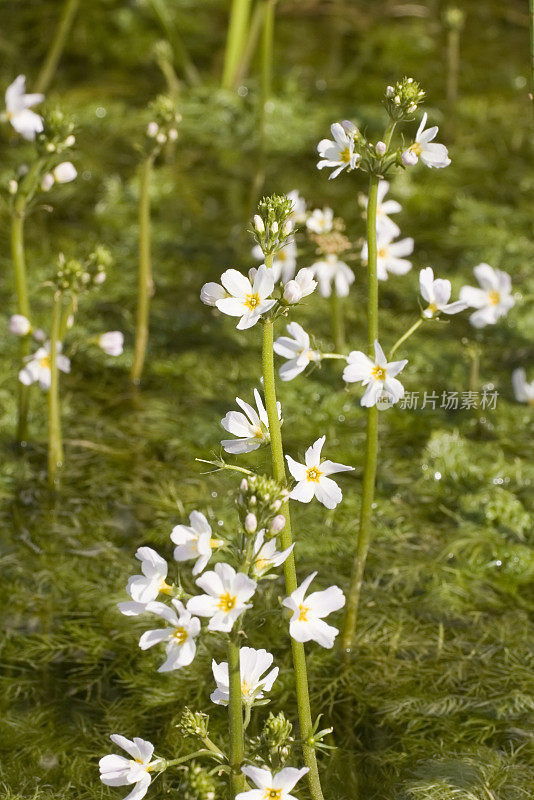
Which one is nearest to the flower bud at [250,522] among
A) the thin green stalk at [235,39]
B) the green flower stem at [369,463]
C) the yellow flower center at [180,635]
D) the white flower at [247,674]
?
the yellow flower center at [180,635]

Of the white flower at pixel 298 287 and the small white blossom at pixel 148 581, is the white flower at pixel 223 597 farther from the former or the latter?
the white flower at pixel 298 287

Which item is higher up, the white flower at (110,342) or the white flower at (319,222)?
the white flower at (319,222)

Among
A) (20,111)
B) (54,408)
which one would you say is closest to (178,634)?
(54,408)

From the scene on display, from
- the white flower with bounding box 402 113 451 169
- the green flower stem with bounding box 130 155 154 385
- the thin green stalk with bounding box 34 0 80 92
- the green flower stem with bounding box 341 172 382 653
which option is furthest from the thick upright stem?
the thin green stalk with bounding box 34 0 80 92

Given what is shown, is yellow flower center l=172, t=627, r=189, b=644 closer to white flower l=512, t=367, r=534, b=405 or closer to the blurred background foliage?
the blurred background foliage

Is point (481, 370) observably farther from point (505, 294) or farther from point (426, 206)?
point (426, 206)

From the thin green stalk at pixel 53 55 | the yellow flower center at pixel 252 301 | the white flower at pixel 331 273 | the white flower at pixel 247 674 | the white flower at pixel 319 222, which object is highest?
the thin green stalk at pixel 53 55
